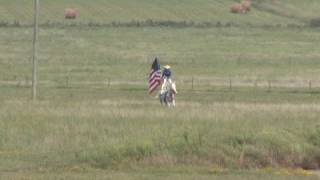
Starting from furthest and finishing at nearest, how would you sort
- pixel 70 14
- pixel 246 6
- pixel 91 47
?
pixel 246 6, pixel 70 14, pixel 91 47

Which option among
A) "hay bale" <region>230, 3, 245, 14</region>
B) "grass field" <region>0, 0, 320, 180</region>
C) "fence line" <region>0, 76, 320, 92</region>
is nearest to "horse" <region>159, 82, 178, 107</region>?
"grass field" <region>0, 0, 320, 180</region>

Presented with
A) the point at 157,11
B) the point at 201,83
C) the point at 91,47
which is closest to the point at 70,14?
the point at 157,11

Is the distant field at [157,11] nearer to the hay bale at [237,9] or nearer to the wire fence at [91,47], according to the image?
the wire fence at [91,47]

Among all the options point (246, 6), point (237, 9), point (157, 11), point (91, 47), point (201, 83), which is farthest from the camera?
point (246, 6)

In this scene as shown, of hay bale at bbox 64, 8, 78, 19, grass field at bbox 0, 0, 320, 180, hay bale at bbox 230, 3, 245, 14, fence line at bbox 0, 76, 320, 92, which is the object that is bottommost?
fence line at bbox 0, 76, 320, 92

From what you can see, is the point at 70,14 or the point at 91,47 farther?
the point at 70,14

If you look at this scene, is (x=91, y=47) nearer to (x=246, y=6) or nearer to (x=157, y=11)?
(x=157, y=11)

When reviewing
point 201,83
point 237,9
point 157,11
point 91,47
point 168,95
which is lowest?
point 201,83

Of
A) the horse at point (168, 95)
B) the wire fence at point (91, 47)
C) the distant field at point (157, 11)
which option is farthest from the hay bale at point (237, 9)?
the horse at point (168, 95)

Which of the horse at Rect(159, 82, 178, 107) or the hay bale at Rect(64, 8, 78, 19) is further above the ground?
the hay bale at Rect(64, 8, 78, 19)

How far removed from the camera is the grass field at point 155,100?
76.5 ft

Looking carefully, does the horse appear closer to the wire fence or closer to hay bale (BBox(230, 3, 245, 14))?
the wire fence

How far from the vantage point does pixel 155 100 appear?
47.3m

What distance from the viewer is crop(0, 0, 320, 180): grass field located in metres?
23.3
